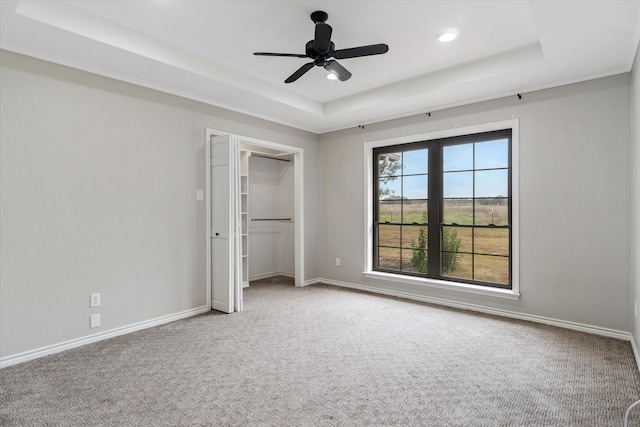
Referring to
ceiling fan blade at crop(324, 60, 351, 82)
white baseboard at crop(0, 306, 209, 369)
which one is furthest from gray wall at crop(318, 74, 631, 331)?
white baseboard at crop(0, 306, 209, 369)

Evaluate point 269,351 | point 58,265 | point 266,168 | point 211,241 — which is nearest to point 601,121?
point 269,351

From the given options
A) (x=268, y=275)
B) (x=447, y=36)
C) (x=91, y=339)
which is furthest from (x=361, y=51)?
(x=268, y=275)

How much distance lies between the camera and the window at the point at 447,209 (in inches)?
161

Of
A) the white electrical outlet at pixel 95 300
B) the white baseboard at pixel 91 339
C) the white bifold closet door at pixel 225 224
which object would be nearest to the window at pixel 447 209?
the white bifold closet door at pixel 225 224

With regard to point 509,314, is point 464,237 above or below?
above

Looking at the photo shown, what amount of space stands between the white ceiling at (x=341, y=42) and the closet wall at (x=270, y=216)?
2043 millimetres

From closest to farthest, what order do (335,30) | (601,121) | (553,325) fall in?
(335,30), (601,121), (553,325)

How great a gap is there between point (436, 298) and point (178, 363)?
10.2ft

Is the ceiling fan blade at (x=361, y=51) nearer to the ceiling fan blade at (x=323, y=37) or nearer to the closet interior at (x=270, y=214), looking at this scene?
the ceiling fan blade at (x=323, y=37)

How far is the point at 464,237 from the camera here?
436 centimetres

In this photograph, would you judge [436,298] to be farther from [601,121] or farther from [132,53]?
[132,53]

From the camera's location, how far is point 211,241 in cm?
416

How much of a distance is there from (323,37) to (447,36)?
1177 mm

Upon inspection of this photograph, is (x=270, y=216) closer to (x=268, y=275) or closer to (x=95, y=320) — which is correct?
(x=268, y=275)
